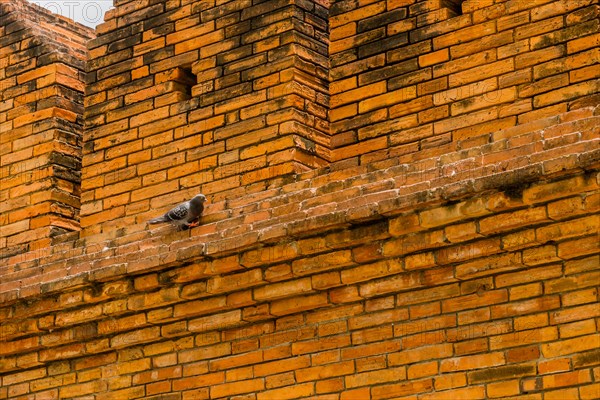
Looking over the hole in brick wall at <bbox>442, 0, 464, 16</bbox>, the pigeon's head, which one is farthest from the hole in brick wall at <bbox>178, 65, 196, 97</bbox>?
the hole in brick wall at <bbox>442, 0, 464, 16</bbox>

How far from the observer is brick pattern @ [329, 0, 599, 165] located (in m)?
8.56

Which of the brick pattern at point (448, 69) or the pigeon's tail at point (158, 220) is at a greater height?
the brick pattern at point (448, 69)

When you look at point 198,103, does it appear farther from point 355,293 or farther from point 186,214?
point 355,293

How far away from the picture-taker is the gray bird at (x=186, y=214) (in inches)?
375

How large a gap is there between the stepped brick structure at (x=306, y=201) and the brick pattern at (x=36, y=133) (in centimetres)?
2

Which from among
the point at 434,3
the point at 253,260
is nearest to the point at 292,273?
the point at 253,260

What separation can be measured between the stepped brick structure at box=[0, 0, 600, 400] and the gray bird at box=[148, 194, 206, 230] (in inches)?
3.1

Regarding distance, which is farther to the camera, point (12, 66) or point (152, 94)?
point (12, 66)

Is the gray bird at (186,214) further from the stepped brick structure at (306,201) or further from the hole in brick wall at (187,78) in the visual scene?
the hole in brick wall at (187,78)

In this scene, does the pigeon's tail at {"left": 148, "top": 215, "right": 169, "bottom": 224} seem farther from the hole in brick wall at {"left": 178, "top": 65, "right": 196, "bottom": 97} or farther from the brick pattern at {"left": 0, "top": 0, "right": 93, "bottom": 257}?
the brick pattern at {"left": 0, "top": 0, "right": 93, "bottom": 257}

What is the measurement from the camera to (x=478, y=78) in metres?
Answer: 8.88

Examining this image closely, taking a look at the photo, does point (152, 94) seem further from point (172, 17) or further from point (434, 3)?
point (434, 3)

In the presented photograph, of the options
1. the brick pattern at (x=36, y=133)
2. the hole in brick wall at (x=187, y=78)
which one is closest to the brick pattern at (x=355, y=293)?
the brick pattern at (x=36, y=133)

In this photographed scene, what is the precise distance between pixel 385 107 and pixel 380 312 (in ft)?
4.02
